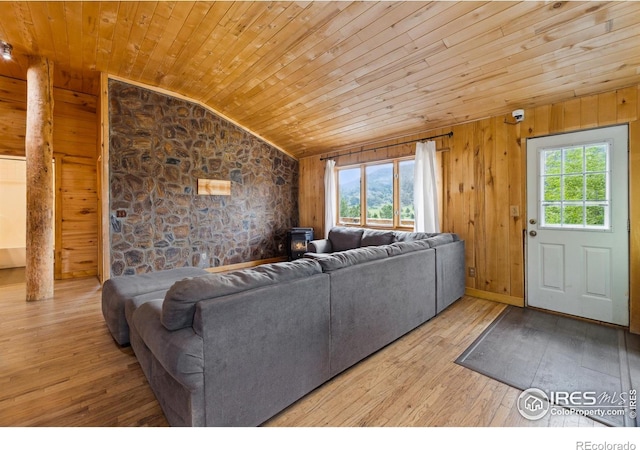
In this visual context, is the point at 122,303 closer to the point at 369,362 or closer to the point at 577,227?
the point at 369,362

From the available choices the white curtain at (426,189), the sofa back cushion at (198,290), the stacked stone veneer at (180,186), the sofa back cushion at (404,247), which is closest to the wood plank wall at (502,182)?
the white curtain at (426,189)

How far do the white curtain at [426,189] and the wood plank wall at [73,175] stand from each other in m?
5.42

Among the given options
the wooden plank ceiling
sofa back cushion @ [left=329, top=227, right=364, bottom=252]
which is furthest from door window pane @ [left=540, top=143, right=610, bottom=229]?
sofa back cushion @ [left=329, top=227, right=364, bottom=252]

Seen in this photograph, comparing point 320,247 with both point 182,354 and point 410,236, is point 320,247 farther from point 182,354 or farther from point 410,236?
point 182,354

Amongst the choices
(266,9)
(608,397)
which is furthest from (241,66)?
(608,397)

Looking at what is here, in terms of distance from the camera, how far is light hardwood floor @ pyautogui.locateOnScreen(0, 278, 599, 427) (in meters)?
1.58

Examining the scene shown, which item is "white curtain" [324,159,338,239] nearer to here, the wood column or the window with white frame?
the window with white frame

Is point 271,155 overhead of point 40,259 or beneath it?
overhead

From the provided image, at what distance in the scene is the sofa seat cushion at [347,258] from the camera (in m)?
1.90

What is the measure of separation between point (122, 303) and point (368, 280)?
197 cm

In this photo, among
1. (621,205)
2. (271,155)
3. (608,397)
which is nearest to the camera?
(608,397)

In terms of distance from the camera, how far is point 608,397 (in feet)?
5.79

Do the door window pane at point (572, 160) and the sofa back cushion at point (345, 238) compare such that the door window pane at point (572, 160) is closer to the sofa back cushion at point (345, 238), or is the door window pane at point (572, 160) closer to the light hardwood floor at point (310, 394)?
the light hardwood floor at point (310, 394)

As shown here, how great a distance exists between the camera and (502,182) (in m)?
3.47
